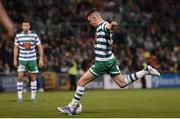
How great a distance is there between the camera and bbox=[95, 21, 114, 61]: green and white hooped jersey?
1134 centimetres

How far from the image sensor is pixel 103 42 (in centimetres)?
1148

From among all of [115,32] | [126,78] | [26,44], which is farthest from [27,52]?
[115,32]

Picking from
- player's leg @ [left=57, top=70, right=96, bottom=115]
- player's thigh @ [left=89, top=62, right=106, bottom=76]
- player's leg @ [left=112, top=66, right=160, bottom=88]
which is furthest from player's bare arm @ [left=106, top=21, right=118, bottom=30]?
player's leg @ [left=112, top=66, right=160, bottom=88]

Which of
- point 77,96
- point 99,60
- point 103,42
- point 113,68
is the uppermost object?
point 103,42

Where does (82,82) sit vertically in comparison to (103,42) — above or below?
below

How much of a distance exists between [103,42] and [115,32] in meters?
21.9

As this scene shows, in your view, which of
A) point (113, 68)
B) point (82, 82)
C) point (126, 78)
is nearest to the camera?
point (82, 82)

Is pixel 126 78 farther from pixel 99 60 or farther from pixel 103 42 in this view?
pixel 103 42

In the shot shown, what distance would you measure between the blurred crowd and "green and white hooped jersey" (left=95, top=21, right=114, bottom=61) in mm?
17028

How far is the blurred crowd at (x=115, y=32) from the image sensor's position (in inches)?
1204

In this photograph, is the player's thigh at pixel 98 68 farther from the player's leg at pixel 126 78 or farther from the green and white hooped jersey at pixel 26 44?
the green and white hooped jersey at pixel 26 44

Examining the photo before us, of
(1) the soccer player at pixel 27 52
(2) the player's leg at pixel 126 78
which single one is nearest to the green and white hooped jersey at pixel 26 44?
(1) the soccer player at pixel 27 52

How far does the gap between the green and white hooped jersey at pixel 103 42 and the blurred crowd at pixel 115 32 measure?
670 inches

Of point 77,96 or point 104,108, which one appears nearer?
point 77,96
